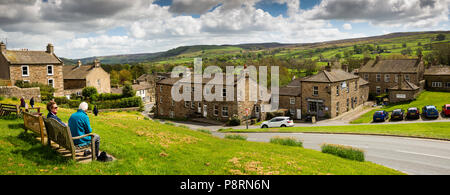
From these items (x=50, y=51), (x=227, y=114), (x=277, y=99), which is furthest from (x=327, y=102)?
(x=50, y=51)

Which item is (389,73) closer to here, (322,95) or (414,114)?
(322,95)

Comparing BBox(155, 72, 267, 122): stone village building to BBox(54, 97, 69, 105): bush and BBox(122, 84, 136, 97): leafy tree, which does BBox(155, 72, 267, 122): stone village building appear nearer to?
BBox(122, 84, 136, 97): leafy tree

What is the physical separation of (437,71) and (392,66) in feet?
29.0

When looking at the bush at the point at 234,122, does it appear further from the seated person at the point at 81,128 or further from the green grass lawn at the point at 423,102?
the seated person at the point at 81,128

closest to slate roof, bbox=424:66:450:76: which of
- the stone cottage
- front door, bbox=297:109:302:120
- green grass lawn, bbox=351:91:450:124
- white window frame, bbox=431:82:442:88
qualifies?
white window frame, bbox=431:82:442:88

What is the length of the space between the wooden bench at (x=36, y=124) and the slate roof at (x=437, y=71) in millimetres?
71958

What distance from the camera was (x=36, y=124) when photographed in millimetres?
10984

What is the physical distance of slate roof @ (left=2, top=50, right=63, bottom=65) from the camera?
48375 millimetres

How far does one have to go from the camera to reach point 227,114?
164 ft

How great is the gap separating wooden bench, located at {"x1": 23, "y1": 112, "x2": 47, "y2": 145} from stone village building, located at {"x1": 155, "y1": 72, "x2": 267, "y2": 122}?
3764 centimetres

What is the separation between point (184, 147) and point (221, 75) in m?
41.2

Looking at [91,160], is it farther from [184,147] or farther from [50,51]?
[50,51]

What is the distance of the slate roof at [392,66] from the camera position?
6228 cm

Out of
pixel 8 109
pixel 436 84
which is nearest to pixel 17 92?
pixel 8 109
